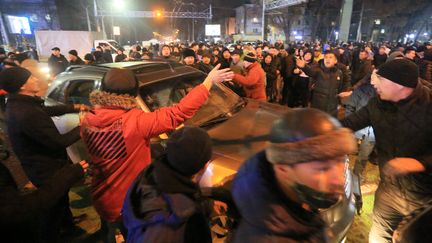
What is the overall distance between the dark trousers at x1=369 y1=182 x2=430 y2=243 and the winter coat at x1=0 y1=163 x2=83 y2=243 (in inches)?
101

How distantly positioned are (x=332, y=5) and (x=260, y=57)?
39222 mm

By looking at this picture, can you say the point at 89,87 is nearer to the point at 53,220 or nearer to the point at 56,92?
the point at 56,92

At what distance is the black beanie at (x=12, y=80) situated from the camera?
8.27ft

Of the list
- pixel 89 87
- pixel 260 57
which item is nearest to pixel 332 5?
pixel 260 57

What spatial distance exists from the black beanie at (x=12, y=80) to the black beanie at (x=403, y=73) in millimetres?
3100

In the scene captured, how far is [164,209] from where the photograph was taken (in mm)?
1301

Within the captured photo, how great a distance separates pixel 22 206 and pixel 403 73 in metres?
2.78

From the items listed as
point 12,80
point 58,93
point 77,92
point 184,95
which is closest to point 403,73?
point 184,95

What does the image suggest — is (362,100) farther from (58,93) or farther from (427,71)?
(58,93)

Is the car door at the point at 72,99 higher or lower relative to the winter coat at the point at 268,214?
lower

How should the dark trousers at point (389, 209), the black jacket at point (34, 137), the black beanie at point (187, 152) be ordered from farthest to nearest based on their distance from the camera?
the black jacket at point (34, 137)
the dark trousers at point (389, 209)
the black beanie at point (187, 152)

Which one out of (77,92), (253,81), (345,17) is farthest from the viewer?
(345,17)

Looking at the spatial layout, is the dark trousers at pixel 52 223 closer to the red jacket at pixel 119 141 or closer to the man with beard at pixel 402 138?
the red jacket at pixel 119 141

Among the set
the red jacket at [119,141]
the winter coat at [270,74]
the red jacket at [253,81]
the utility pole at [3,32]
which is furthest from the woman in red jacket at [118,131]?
the utility pole at [3,32]
